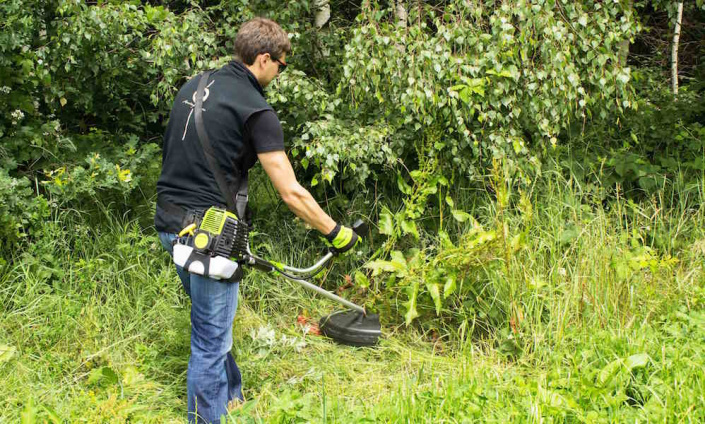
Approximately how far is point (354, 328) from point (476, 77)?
5.48 feet

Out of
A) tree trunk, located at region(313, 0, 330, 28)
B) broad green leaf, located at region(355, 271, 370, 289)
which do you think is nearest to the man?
broad green leaf, located at region(355, 271, 370, 289)

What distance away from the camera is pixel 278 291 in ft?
13.9

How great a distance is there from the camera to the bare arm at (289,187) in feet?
8.89

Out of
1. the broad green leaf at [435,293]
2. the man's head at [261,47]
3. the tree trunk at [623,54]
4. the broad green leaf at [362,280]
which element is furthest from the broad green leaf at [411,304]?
the tree trunk at [623,54]

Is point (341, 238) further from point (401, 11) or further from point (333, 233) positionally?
point (401, 11)

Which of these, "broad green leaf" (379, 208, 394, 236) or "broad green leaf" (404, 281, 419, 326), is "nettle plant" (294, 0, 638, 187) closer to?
"broad green leaf" (379, 208, 394, 236)

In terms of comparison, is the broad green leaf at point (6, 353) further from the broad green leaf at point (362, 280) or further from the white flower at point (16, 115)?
the broad green leaf at point (362, 280)

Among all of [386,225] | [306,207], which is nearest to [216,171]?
[306,207]

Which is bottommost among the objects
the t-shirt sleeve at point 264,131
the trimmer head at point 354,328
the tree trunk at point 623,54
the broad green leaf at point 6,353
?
the trimmer head at point 354,328

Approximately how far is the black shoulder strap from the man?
0.01 meters

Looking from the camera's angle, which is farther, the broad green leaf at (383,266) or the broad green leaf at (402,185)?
the broad green leaf at (402,185)

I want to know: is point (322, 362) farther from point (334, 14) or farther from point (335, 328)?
point (334, 14)

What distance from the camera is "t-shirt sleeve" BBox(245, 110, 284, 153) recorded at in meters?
2.68

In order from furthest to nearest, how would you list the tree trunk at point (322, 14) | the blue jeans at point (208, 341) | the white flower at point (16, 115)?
the tree trunk at point (322, 14) < the white flower at point (16, 115) < the blue jeans at point (208, 341)
